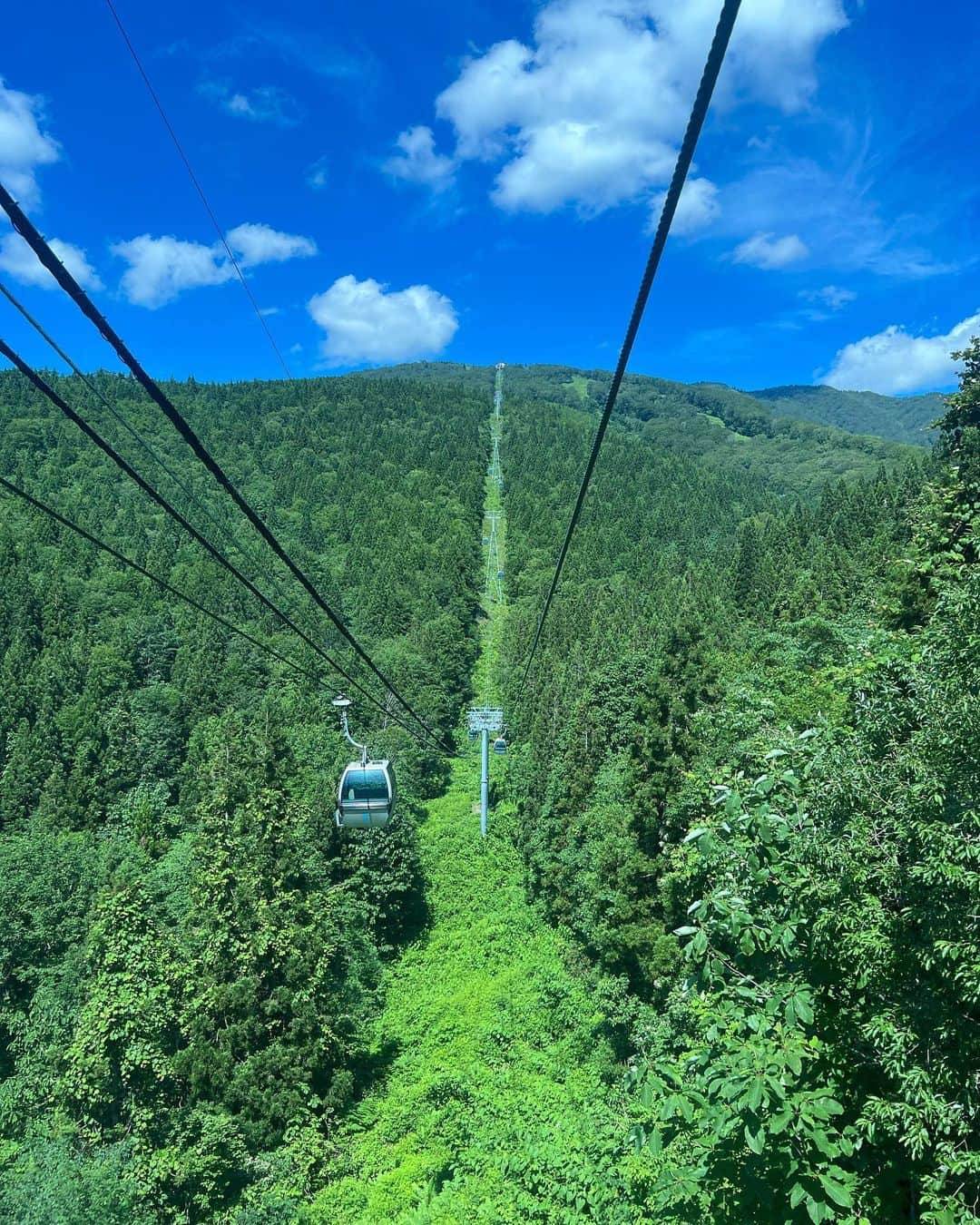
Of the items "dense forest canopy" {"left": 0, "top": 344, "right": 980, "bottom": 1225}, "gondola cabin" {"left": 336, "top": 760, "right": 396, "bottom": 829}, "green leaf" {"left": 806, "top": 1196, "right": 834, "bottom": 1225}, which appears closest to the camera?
"green leaf" {"left": 806, "top": 1196, "right": 834, "bottom": 1225}

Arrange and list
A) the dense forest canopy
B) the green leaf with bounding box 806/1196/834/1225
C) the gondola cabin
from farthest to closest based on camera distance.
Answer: the gondola cabin < the dense forest canopy < the green leaf with bounding box 806/1196/834/1225

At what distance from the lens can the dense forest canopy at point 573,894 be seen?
4.98 m

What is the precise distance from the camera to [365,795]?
16.8 metres

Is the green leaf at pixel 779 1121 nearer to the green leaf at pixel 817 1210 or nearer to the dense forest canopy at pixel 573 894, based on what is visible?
the dense forest canopy at pixel 573 894

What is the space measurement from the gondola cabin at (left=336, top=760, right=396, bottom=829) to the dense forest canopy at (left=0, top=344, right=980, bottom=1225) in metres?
6.38

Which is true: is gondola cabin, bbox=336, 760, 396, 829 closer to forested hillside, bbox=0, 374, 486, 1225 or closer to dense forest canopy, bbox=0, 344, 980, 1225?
forested hillside, bbox=0, 374, 486, 1225

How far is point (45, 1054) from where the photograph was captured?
24.7 metres

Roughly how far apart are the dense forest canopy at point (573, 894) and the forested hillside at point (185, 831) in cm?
17

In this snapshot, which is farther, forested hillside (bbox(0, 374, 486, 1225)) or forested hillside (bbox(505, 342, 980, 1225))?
forested hillside (bbox(0, 374, 486, 1225))

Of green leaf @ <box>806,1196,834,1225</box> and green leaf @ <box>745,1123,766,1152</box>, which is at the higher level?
green leaf @ <box>745,1123,766,1152</box>

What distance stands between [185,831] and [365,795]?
136 ft

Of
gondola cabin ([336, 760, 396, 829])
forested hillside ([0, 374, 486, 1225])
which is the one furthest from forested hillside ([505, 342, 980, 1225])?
forested hillside ([0, 374, 486, 1225])

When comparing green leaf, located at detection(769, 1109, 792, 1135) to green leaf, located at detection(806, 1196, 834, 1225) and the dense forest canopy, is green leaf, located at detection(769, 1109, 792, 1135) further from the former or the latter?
green leaf, located at detection(806, 1196, 834, 1225)

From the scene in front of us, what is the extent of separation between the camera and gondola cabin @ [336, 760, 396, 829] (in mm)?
16766
